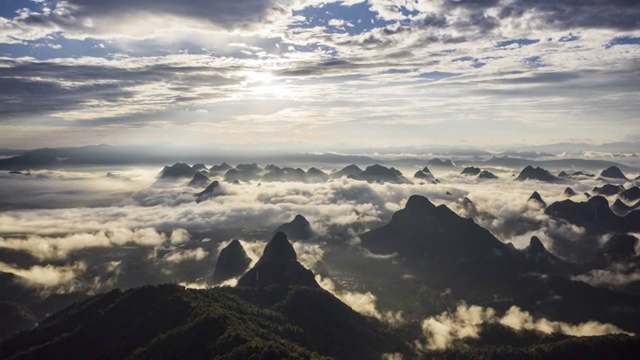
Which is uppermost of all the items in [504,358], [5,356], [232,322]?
[232,322]

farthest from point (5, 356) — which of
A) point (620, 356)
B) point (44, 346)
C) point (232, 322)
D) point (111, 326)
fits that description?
point (620, 356)

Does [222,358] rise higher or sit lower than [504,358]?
higher

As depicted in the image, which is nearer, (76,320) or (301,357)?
(301,357)

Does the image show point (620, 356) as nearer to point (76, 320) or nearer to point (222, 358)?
point (222, 358)

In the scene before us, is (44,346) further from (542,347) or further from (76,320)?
(542,347)

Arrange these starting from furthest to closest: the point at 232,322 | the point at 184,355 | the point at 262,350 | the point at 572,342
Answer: the point at 572,342, the point at 232,322, the point at 184,355, the point at 262,350

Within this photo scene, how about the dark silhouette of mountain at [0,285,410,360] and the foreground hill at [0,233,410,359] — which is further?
the foreground hill at [0,233,410,359]

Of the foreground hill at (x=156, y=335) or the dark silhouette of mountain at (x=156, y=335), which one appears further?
the foreground hill at (x=156, y=335)

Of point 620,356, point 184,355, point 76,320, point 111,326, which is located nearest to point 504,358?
point 620,356


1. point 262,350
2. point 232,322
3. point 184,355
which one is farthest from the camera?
point 232,322
